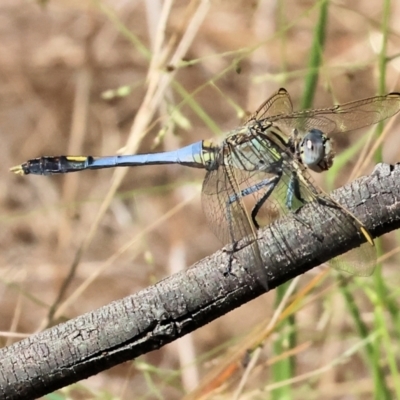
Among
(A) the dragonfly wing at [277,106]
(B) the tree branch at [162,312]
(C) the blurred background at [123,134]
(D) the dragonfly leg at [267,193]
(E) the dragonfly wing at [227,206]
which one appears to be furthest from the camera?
(C) the blurred background at [123,134]

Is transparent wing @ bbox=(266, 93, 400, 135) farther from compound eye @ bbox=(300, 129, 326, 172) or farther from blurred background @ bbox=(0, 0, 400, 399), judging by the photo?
blurred background @ bbox=(0, 0, 400, 399)

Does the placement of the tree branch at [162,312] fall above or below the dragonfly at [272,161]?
below

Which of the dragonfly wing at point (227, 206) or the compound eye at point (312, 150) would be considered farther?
the compound eye at point (312, 150)

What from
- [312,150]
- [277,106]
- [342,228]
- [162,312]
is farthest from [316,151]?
[162,312]

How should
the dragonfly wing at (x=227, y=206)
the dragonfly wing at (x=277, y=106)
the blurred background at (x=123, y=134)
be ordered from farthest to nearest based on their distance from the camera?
the blurred background at (x=123, y=134)
the dragonfly wing at (x=277, y=106)
the dragonfly wing at (x=227, y=206)

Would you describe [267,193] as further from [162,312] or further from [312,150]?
[162,312]

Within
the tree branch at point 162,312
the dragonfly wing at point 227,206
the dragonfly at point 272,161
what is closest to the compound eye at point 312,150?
the dragonfly at point 272,161

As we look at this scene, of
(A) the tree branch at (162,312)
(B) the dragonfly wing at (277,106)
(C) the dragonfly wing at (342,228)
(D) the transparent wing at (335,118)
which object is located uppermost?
(B) the dragonfly wing at (277,106)

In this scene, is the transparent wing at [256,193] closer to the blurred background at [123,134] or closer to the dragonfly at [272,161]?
the dragonfly at [272,161]

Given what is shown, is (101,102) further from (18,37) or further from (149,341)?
(149,341)
